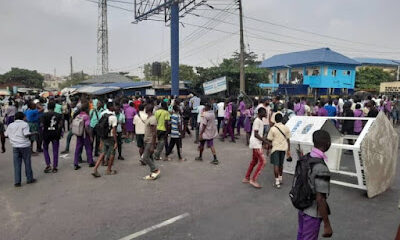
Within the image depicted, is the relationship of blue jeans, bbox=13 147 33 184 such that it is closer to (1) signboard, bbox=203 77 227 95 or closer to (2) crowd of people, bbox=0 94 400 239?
(2) crowd of people, bbox=0 94 400 239

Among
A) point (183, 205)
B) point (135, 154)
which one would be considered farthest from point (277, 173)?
point (135, 154)

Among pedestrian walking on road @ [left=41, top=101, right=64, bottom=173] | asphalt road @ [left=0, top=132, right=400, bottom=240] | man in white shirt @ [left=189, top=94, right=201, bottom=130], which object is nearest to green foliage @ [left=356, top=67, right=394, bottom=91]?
man in white shirt @ [left=189, top=94, right=201, bottom=130]

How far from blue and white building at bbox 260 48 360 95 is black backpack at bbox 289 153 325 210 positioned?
105ft

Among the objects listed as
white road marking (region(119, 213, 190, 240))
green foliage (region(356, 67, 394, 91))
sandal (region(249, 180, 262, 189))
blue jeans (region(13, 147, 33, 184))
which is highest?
green foliage (region(356, 67, 394, 91))

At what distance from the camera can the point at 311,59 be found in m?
35.8

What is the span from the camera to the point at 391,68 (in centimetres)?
5728

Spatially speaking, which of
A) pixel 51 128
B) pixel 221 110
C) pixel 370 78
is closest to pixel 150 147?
pixel 51 128

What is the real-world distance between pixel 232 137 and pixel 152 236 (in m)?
7.41

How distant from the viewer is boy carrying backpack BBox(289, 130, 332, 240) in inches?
105

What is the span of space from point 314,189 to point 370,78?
1719 inches

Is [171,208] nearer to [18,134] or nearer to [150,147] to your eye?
[150,147]

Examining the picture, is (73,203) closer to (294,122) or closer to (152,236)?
(152,236)

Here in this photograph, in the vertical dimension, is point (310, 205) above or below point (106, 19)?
below

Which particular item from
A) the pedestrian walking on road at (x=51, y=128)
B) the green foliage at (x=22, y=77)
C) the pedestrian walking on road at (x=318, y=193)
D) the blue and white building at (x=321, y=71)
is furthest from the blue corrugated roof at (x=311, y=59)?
the green foliage at (x=22, y=77)
